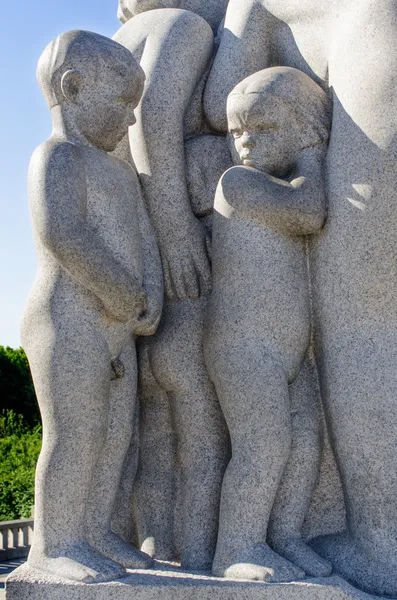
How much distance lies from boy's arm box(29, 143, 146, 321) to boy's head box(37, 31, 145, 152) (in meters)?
0.22

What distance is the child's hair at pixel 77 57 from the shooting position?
11.8 feet

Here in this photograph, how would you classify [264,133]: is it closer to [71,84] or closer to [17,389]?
[71,84]

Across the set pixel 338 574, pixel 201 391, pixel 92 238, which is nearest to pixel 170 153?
pixel 92 238

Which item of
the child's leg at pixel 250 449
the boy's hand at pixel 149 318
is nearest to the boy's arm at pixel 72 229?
the boy's hand at pixel 149 318

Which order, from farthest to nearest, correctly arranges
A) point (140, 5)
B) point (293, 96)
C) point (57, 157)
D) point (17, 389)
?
point (17, 389) → point (140, 5) → point (293, 96) → point (57, 157)

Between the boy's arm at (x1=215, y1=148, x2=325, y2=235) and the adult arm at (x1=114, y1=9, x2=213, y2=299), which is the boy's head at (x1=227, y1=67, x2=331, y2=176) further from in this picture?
the adult arm at (x1=114, y1=9, x2=213, y2=299)

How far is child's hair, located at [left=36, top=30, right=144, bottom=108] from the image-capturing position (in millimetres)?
3604

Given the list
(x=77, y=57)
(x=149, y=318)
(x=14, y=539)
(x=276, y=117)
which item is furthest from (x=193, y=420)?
(x=14, y=539)

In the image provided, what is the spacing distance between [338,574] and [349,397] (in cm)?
72

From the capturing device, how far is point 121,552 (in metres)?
3.46

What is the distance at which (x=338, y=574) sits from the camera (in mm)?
3396

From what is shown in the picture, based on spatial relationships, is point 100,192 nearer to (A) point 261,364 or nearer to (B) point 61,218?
(B) point 61,218

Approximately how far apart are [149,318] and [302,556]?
1.19 m

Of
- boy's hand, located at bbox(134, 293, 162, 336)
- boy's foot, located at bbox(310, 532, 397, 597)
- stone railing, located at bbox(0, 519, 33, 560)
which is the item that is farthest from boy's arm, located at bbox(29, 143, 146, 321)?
stone railing, located at bbox(0, 519, 33, 560)
